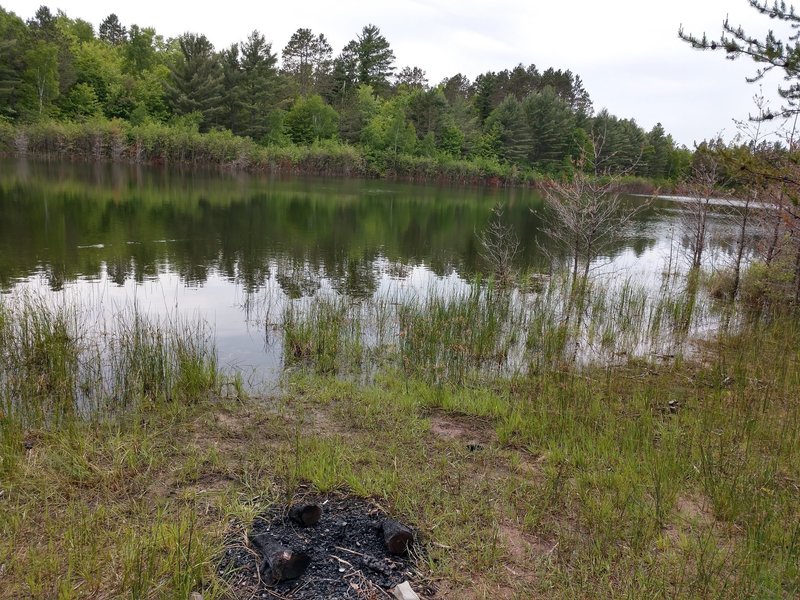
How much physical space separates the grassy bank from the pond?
1.72 meters

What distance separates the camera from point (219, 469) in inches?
172

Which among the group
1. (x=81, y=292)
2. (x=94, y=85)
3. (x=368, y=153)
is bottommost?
(x=81, y=292)

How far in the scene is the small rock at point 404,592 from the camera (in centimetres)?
295

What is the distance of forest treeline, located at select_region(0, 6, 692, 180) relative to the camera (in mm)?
52344

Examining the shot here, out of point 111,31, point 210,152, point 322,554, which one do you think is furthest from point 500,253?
point 111,31

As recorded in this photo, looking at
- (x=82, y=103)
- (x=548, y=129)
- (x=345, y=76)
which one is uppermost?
(x=345, y=76)

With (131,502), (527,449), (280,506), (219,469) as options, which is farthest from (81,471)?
(527,449)

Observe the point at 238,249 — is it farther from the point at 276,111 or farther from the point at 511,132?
the point at 511,132

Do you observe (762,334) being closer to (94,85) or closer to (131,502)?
(131,502)

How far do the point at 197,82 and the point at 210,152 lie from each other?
36.6 ft

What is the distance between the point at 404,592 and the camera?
2980mm

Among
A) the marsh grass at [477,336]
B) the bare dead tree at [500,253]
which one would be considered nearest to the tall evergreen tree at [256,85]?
the bare dead tree at [500,253]

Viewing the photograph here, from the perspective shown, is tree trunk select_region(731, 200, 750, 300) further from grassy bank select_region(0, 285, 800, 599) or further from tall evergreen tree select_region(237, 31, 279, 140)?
tall evergreen tree select_region(237, 31, 279, 140)

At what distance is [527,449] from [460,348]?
2.82 metres
